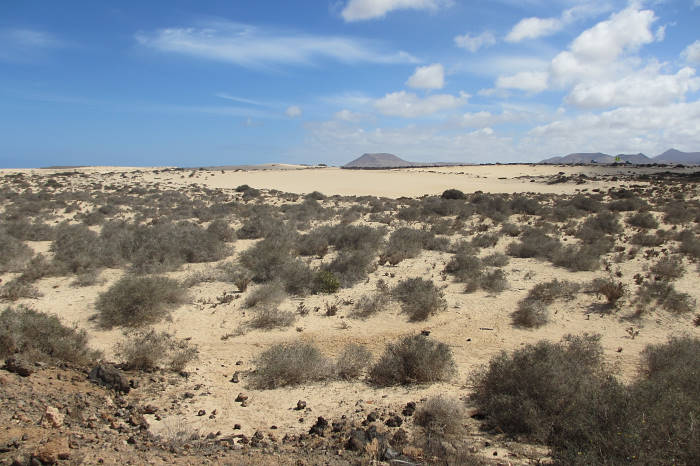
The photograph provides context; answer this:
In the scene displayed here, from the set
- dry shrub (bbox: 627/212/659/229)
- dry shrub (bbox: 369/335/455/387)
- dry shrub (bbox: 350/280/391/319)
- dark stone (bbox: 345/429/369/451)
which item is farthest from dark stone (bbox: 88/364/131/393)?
dry shrub (bbox: 627/212/659/229)

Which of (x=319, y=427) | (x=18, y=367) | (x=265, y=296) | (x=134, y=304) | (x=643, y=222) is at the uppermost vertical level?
(x=643, y=222)

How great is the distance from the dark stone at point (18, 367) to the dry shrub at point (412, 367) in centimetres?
447

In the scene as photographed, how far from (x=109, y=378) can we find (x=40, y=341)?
158cm

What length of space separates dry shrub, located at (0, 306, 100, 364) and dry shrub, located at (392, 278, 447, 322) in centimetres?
573

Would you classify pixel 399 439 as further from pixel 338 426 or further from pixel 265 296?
pixel 265 296

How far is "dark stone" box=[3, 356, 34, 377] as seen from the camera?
526cm

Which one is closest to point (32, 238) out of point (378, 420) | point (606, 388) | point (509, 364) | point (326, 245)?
point (326, 245)

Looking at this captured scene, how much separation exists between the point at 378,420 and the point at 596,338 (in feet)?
13.4

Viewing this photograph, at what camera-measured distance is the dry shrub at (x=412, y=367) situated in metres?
5.96

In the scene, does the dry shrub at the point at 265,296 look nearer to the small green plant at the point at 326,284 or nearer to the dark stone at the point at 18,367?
the small green plant at the point at 326,284

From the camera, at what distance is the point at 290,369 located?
5.95 meters

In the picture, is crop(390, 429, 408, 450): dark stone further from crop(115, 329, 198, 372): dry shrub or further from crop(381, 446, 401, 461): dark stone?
crop(115, 329, 198, 372): dry shrub

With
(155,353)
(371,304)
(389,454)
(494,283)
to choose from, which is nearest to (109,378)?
(155,353)

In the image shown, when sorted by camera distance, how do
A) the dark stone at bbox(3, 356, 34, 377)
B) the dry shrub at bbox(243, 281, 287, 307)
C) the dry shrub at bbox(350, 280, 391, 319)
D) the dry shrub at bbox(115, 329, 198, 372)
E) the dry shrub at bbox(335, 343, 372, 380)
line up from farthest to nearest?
the dry shrub at bbox(243, 281, 287, 307), the dry shrub at bbox(350, 280, 391, 319), the dry shrub at bbox(115, 329, 198, 372), the dry shrub at bbox(335, 343, 372, 380), the dark stone at bbox(3, 356, 34, 377)
